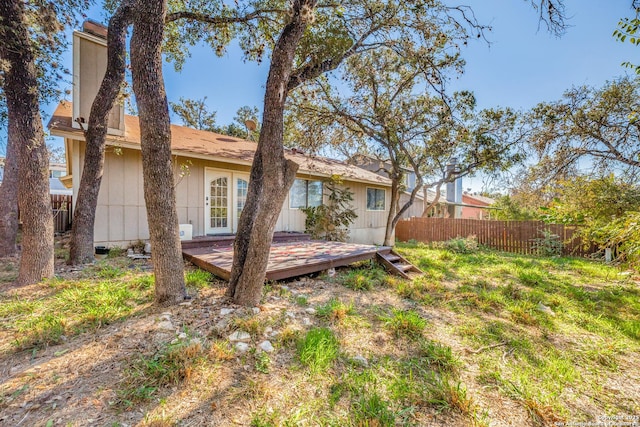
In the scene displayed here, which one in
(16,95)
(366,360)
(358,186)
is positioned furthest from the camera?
(358,186)

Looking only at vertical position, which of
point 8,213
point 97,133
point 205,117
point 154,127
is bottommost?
point 8,213

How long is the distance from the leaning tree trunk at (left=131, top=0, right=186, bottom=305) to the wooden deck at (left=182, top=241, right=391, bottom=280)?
1.23m

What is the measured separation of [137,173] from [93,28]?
2.91 meters

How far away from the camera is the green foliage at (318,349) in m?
2.24

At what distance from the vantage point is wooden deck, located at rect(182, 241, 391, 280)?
422 centimetres

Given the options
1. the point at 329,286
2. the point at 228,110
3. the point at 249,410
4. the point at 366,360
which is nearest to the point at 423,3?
the point at 329,286

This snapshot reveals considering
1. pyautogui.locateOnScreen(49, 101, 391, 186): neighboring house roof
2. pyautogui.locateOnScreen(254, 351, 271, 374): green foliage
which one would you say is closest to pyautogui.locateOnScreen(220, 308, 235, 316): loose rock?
pyautogui.locateOnScreen(254, 351, 271, 374): green foliage

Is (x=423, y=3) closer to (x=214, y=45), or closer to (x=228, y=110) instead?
(x=214, y=45)

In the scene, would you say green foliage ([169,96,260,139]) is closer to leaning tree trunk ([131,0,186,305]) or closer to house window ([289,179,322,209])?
house window ([289,179,322,209])

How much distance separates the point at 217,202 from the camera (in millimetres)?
7438

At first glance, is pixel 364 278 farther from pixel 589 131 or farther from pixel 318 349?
pixel 589 131

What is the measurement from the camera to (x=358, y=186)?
1102cm

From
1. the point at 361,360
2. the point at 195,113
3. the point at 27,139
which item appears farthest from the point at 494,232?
the point at 195,113

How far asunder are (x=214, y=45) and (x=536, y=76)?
27.1ft
